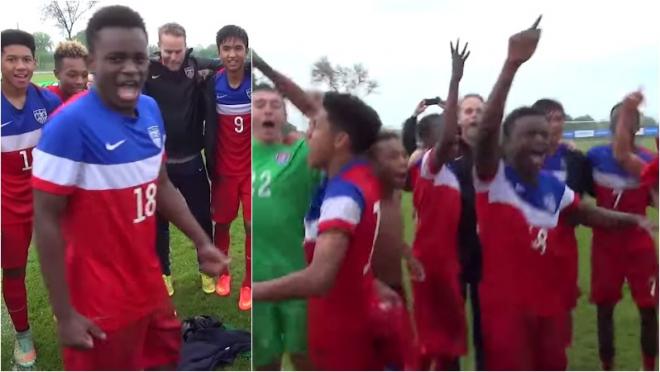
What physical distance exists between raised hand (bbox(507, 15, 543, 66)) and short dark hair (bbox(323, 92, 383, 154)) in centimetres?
43

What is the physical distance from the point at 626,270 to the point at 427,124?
762 mm

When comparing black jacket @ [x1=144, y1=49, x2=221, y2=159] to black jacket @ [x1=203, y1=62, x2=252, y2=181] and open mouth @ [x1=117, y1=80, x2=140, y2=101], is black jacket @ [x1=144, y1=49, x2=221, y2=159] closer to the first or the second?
black jacket @ [x1=203, y1=62, x2=252, y2=181]

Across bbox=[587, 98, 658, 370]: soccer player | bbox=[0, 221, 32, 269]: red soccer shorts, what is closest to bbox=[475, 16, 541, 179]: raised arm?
bbox=[587, 98, 658, 370]: soccer player

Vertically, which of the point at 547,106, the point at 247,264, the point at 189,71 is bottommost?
the point at 247,264

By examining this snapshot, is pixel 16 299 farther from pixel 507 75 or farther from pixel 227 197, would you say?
pixel 507 75

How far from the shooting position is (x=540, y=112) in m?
2.04

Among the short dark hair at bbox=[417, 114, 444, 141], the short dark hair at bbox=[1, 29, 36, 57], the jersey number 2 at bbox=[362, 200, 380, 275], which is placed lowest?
the jersey number 2 at bbox=[362, 200, 380, 275]

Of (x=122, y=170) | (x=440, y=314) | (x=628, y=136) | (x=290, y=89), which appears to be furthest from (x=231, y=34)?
(x=628, y=136)

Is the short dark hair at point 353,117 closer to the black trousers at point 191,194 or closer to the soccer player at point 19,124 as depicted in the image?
the black trousers at point 191,194

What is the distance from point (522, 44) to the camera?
2.01 metres

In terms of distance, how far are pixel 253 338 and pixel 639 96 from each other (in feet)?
4.37

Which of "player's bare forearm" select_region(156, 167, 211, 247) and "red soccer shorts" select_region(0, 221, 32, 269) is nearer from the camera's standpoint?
"player's bare forearm" select_region(156, 167, 211, 247)

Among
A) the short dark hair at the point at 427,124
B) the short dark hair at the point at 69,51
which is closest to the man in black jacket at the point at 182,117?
the short dark hair at the point at 69,51

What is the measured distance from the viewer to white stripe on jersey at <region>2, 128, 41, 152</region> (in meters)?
2.50
